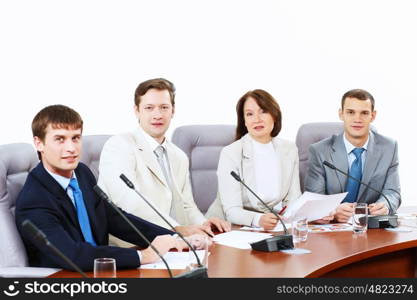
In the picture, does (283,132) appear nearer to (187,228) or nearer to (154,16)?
(154,16)

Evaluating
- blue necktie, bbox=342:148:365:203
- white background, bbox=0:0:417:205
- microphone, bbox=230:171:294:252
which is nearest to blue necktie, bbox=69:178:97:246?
microphone, bbox=230:171:294:252

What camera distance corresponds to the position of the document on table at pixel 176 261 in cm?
245

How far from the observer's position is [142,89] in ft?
11.5

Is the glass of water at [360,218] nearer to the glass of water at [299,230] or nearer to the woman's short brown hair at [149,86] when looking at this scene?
the glass of water at [299,230]

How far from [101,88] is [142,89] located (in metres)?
1.60

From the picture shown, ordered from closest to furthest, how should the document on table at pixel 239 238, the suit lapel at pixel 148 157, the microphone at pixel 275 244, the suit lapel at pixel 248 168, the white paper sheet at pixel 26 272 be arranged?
the white paper sheet at pixel 26 272 < the microphone at pixel 275 244 < the document on table at pixel 239 238 < the suit lapel at pixel 148 157 < the suit lapel at pixel 248 168

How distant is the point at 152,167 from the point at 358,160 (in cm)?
119

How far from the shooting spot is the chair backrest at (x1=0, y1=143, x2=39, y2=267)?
2.56 metres

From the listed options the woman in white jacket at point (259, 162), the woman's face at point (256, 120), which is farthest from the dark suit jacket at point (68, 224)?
the woman's face at point (256, 120)

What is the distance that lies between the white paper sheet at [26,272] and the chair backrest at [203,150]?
1896mm

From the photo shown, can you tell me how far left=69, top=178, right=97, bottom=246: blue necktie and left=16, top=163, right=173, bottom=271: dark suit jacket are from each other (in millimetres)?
23

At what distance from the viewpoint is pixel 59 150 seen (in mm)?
2576

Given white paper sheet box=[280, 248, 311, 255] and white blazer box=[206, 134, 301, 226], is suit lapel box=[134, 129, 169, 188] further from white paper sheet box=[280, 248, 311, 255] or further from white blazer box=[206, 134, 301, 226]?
white paper sheet box=[280, 248, 311, 255]

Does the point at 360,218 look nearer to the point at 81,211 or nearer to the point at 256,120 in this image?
the point at 256,120
